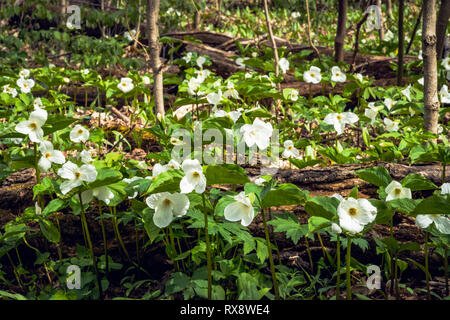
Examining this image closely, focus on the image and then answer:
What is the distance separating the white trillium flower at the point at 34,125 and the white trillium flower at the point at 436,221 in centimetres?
126

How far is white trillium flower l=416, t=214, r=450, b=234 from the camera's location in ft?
3.64

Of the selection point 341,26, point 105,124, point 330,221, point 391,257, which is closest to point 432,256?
point 391,257

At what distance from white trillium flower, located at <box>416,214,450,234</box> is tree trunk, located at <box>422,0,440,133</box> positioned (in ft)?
4.83

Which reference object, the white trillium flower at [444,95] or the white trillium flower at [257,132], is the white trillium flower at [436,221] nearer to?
the white trillium flower at [257,132]

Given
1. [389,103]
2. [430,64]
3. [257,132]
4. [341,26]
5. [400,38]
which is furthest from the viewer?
[341,26]

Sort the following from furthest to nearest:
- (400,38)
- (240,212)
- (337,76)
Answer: (400,38) → (337,76) → (240,212)

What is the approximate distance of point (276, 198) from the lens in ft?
3.62

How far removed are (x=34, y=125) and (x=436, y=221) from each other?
53.0 inches

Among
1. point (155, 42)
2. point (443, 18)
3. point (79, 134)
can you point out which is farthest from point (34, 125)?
point (443, 18)

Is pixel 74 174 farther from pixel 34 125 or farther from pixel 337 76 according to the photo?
pixel 337 76

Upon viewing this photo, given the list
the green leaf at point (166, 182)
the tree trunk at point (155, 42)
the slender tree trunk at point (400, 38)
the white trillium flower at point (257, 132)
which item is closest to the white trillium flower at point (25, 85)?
the tree trunk at point (155, 42)

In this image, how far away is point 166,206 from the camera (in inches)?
47.1

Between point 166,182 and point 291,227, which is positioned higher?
point 166,182

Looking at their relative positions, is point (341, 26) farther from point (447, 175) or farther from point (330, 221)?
point (330, 221)
